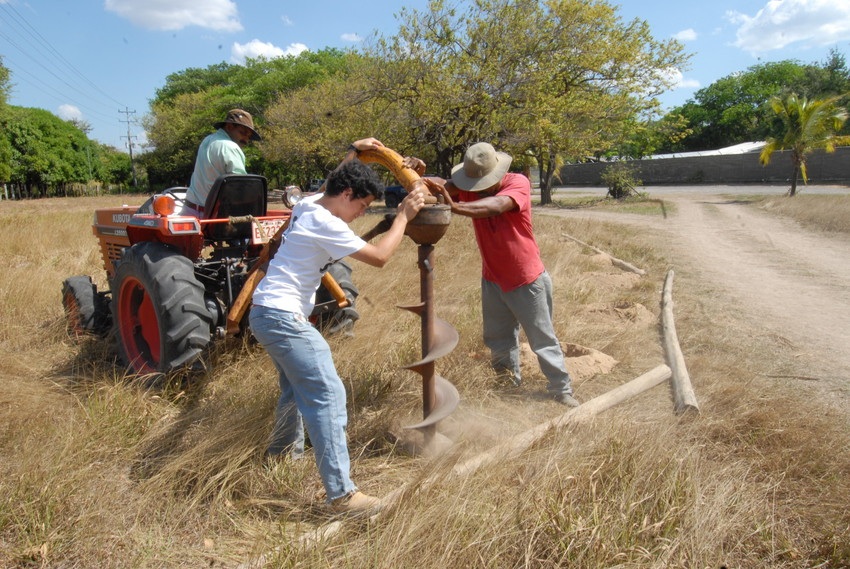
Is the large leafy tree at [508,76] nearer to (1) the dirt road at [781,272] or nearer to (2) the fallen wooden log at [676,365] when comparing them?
(1) the dirt road at [781,272]

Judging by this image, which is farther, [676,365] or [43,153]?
[43,153]

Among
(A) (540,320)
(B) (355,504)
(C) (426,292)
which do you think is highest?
(C) (426,292)

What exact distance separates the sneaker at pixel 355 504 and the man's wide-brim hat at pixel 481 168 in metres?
2.07

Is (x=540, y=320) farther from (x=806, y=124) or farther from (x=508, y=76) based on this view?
(x=806, y=124)

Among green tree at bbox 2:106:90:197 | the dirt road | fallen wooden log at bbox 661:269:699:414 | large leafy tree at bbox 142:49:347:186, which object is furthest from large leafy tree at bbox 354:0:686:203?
green tree at bbox 2:106:90:197

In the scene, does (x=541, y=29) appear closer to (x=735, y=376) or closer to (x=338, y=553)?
(x=735, y=376)

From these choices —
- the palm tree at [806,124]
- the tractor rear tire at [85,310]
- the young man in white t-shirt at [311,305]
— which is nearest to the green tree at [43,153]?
the tractor rear tire at [85,310]

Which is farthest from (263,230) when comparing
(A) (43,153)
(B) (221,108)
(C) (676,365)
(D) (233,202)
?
(A) (43,153)

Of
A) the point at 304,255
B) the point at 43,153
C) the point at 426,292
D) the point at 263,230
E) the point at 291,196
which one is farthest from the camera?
the point at 43,153

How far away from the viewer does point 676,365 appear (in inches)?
176

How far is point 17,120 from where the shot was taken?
1855 inches

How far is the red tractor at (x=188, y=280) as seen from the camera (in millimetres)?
3906

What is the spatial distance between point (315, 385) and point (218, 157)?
8.31 ft

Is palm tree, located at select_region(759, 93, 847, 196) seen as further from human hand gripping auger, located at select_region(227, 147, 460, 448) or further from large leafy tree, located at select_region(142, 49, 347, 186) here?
large leafy tree, located at select_region(142, 49, 347, 186)
